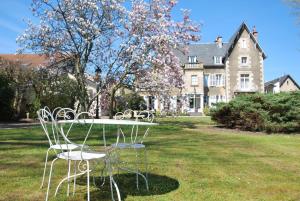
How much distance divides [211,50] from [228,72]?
174 inches

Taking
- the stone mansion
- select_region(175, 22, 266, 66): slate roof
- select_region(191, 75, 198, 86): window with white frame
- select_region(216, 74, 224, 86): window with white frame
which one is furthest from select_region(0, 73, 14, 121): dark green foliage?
→ select_region(216, 74, 224, 86): window with white frame

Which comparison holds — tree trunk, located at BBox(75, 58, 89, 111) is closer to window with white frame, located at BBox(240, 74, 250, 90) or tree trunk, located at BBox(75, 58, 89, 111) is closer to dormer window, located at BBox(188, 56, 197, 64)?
dormer window, located at BBox(188, 56, 197, 64)

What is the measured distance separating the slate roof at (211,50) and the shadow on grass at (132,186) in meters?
44.3

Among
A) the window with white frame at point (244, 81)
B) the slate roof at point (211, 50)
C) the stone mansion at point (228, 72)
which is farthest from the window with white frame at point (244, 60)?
the slate roof at point (211, 50)

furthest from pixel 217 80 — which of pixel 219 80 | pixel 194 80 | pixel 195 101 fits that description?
pixel 195 101

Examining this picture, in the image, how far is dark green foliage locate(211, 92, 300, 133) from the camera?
1591 centimetres

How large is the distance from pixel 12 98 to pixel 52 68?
6152mm

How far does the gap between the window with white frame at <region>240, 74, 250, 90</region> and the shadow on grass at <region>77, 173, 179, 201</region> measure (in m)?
46.0

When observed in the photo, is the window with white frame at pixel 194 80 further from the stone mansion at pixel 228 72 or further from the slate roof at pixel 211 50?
the slate roof at pixel 211 50

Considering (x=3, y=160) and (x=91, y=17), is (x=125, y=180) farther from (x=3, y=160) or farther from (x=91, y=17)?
(x=91, y=17)

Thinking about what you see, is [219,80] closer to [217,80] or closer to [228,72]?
[217,80]

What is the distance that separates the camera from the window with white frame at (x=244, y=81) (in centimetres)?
5028

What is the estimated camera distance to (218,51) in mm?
52281

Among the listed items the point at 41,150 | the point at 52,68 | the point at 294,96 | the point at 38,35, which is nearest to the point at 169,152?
the point at 41,150
